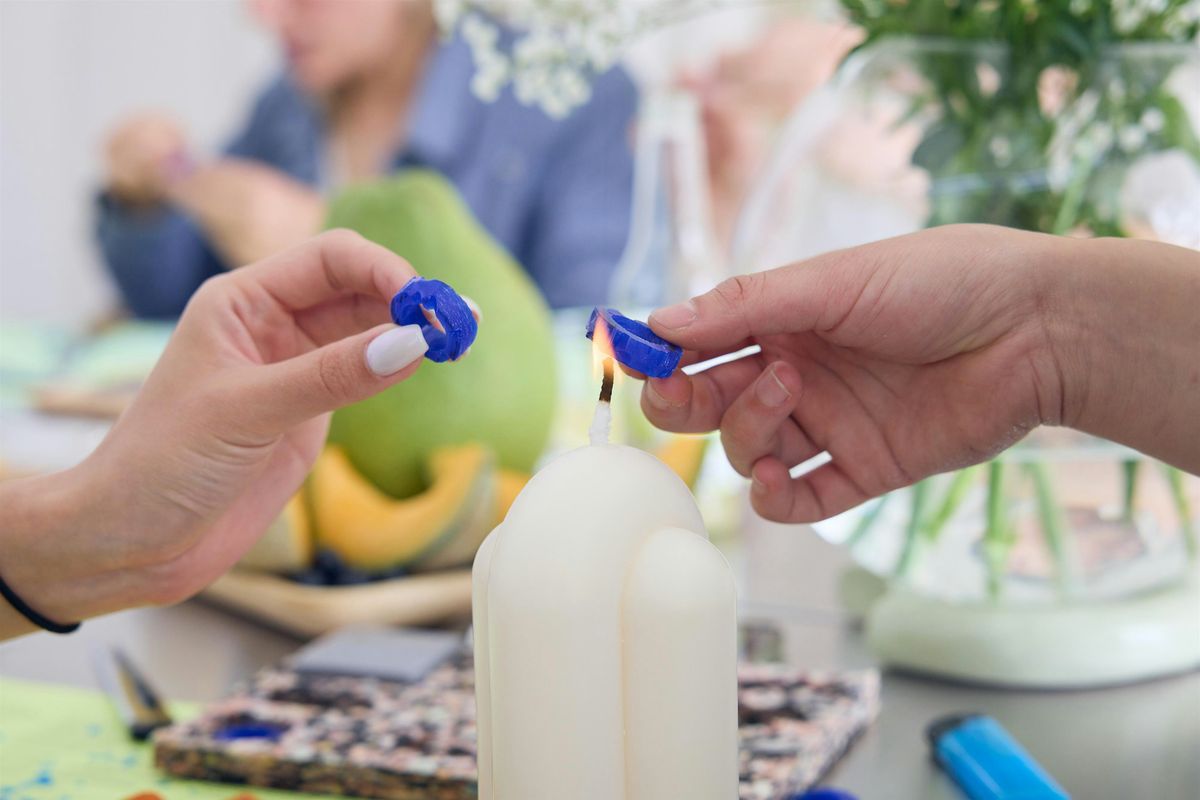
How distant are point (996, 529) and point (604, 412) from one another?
394 millimetres

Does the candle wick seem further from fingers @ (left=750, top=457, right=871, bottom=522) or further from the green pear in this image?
the green pear

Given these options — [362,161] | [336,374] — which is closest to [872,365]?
[336,374]

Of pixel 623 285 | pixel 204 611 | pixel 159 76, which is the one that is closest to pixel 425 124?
pixel 159 76

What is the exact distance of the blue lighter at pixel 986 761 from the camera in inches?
24.1

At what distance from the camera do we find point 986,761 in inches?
25.5

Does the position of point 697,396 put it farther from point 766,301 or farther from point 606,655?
point 606,655

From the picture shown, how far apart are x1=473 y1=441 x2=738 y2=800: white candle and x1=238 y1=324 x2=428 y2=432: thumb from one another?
96mm

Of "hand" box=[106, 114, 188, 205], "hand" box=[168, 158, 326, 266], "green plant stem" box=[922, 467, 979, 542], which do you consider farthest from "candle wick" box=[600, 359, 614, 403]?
"hand" box=[106, 114, 188, 205]

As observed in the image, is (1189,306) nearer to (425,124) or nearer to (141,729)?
(141,729)

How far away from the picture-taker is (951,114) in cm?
80

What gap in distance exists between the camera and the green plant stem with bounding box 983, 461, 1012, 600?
2.61 feet

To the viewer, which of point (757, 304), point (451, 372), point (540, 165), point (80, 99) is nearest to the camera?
point (757, 304)

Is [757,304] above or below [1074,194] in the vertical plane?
below

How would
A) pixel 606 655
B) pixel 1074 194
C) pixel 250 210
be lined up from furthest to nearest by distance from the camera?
pixel 250 210 < pixel 1074 194 < pixel 606 655
